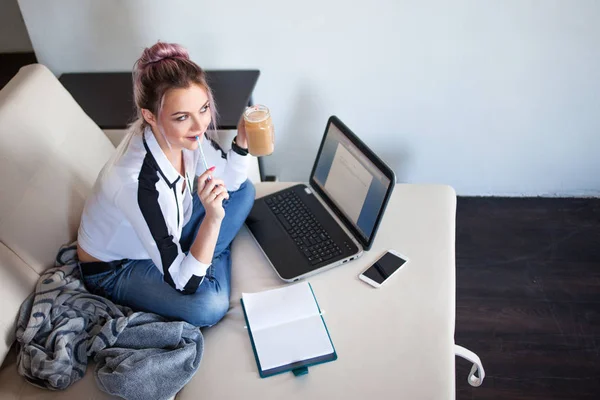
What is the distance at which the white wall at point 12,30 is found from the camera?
3.40 metres

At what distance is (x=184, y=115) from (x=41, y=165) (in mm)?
518

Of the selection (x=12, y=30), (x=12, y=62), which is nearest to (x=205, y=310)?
(x=12, y=62)

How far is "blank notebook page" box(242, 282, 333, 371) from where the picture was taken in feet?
5.16

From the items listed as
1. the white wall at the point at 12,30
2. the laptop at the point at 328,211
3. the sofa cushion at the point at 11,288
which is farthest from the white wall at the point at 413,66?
the white wall at the point at 12,30

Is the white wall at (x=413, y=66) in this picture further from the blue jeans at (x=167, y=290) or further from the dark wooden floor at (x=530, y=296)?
the blue jeans at (x=167, y=290)

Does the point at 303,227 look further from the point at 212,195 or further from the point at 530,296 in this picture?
the point at 530,296

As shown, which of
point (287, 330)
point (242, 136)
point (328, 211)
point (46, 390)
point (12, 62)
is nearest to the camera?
point (46, 390)

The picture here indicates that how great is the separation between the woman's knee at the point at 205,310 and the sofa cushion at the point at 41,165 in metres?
0.46

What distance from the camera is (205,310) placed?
1654mm

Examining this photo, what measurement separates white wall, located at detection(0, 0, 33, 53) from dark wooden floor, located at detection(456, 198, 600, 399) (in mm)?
2511

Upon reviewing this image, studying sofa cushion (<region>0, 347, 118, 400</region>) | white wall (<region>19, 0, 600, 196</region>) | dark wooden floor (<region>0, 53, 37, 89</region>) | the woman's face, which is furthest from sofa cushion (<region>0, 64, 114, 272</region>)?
dark wooden floor (<region>0, 53, 37, 89</region>)

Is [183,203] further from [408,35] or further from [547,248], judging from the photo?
[547,248]

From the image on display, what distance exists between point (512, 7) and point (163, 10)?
121cm

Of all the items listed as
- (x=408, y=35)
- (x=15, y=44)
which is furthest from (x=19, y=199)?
(x=15, y=44)
